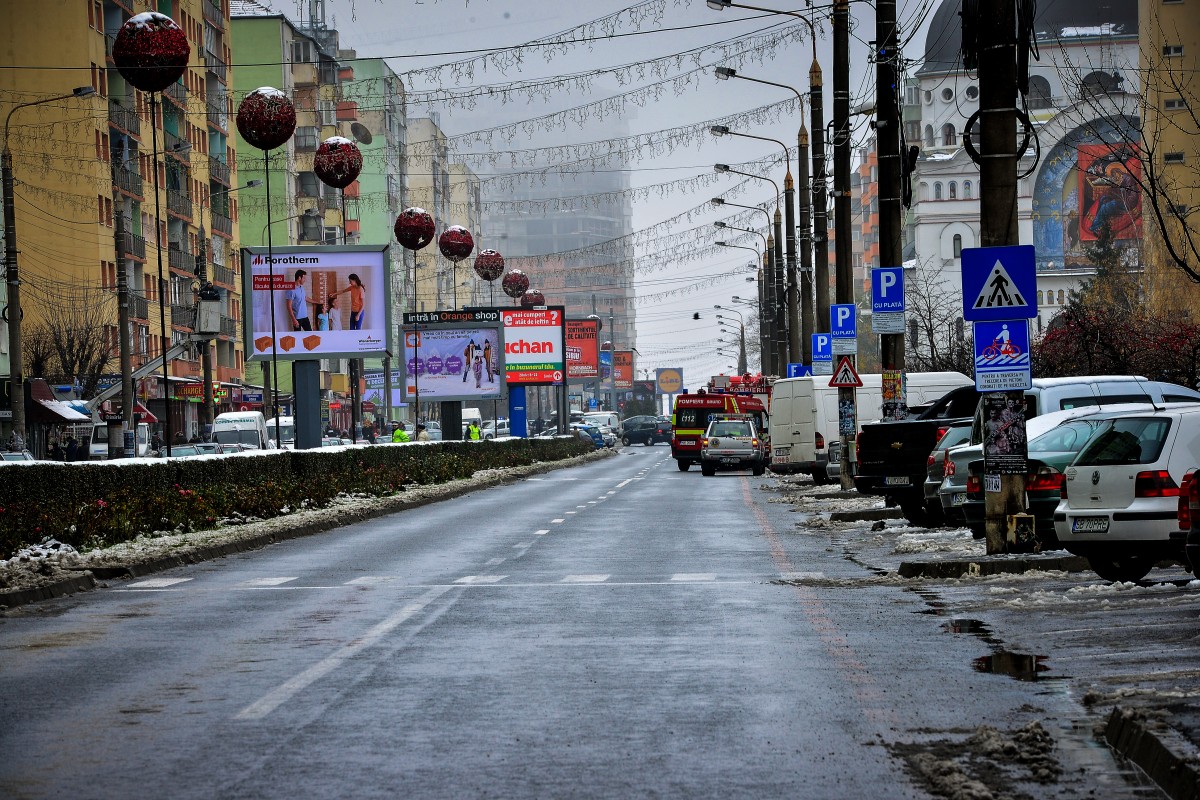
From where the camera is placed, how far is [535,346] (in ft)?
337

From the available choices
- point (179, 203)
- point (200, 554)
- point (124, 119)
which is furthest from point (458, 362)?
point (200, 554)

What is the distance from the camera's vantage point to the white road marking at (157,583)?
19.8m

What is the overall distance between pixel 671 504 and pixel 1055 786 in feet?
105

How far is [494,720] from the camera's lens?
973 centimetres

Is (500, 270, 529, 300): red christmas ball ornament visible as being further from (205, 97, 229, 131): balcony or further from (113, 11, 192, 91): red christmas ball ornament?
(113, 11, 192, 91): red christmas ball ornament

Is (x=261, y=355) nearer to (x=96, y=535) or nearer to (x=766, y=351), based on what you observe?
(x=96, y=535)

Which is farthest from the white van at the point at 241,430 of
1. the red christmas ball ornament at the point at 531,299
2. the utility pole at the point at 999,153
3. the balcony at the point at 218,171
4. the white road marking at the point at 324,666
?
the white road marking at the point at 324,666

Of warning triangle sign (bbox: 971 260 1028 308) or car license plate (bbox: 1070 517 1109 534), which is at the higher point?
warning triangle sign (bbox: 971 260 1028 308)

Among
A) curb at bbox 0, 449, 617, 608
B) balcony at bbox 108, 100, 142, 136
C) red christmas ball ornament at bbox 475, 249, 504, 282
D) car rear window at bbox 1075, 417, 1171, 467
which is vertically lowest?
curb at bbox 0, 449, 617, 608

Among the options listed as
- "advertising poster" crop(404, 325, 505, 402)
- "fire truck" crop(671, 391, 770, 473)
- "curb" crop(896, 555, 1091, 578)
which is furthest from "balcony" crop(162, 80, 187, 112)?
"curb" crop(896, 555, 1091, 578)

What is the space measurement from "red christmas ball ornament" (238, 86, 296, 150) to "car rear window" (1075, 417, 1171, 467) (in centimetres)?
2478

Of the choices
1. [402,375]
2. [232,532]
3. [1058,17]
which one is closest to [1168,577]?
[232,532]

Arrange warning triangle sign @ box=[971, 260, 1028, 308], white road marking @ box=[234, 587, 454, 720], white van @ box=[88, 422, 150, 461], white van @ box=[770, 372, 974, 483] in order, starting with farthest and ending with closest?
1. white van @ box=[88, 422, 150, 461]
2. white van @ box=[770, 372, 974, 483]
3. warning triangle sign @ box=[971, 260, 1028, 308]
4. white road marking @ box=[234, 587, 454, 720]

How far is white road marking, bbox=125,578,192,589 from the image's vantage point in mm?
19812
